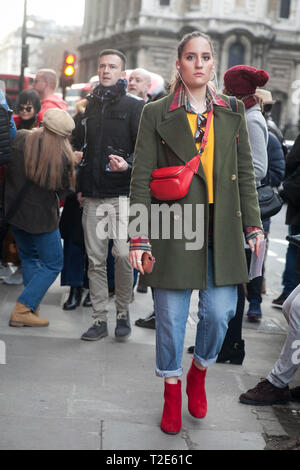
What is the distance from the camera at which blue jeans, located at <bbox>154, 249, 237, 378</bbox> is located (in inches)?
152

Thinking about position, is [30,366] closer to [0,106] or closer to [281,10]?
[0,106]

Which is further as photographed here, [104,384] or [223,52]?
[223,52]

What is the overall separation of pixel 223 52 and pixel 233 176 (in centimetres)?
5681

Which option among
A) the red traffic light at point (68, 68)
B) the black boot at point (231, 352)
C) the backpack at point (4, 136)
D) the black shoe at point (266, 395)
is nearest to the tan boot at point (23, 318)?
the backpack at point (4, 136)

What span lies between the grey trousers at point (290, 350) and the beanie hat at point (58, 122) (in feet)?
7.46

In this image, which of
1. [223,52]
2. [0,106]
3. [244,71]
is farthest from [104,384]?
[223,52]

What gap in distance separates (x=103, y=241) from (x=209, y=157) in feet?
6.74

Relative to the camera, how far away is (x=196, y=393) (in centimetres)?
409

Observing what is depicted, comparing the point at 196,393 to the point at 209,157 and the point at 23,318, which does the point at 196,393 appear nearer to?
the point at 209,157

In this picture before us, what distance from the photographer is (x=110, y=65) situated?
5.72 meters

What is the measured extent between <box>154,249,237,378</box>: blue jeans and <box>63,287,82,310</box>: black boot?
2.81m

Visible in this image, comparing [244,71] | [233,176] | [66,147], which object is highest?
[244,71]

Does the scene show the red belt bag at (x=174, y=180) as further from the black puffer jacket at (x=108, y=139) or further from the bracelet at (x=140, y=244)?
the black puffer jacket at (x=108, y=139)

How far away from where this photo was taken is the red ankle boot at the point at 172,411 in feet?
12.6
